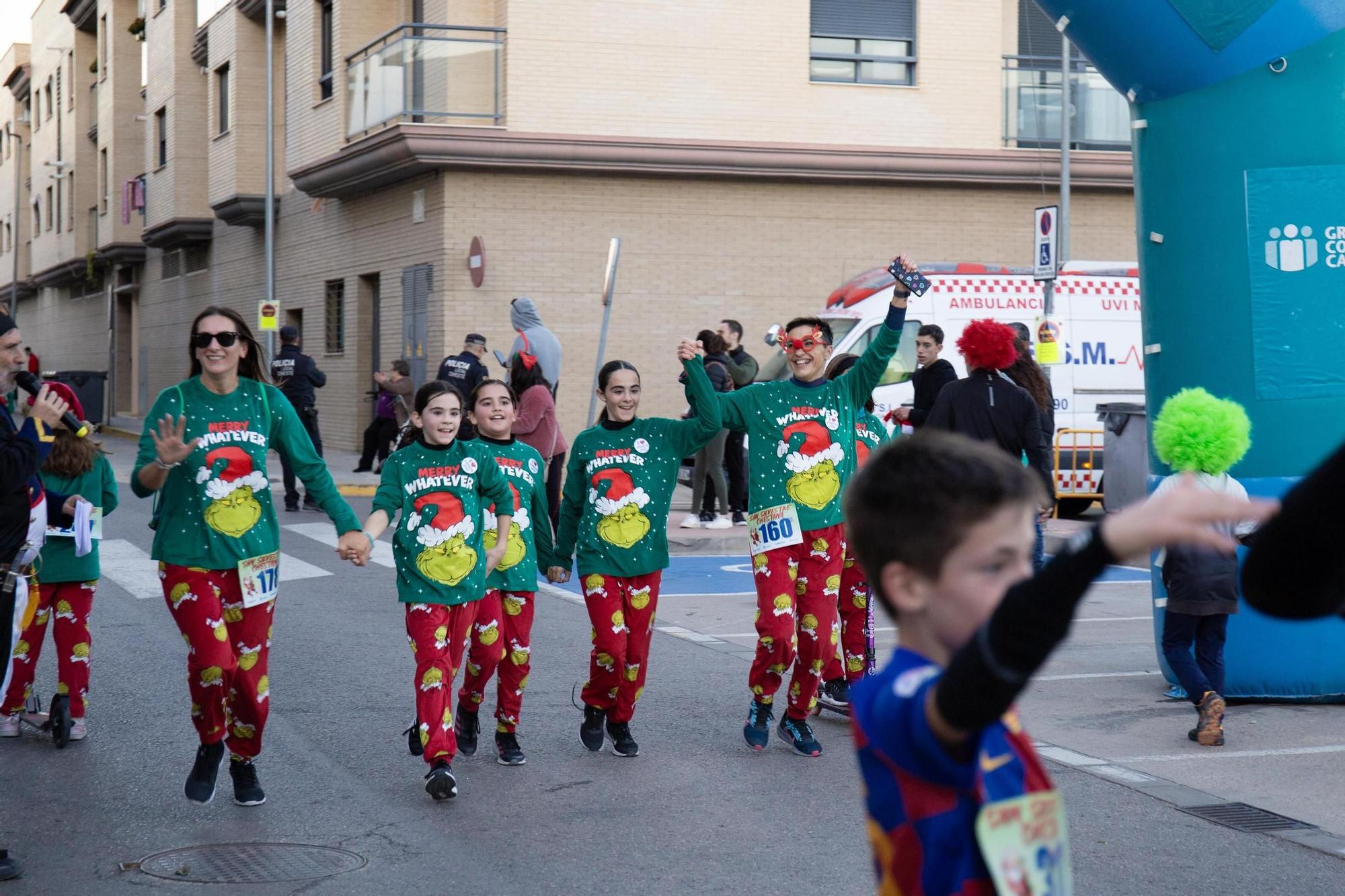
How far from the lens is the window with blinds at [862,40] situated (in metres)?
23.8

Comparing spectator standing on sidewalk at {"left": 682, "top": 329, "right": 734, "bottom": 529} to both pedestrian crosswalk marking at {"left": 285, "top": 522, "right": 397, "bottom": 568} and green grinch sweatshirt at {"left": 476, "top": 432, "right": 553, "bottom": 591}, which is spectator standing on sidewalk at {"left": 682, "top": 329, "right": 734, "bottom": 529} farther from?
green grinch sweatshirt at {"left": 476, "top": 432, "right": 553, "bottom": 591}

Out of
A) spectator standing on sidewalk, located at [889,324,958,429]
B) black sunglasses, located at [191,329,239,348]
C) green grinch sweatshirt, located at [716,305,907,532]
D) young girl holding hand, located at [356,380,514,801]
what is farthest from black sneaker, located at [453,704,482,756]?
spectator standing on sidewalk, located at [889,324,958,429]

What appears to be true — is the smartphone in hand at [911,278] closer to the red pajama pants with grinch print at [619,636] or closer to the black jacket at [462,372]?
the red pajama pants with grinch print at [619,636]

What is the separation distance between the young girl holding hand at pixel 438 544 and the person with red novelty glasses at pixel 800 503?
1.24 meters

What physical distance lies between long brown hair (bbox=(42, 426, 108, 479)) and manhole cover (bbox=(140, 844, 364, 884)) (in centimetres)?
224

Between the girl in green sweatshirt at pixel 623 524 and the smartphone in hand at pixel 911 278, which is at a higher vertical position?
the smartphone in hand at pixel 911 278

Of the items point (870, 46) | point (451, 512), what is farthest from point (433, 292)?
point (451, 512)

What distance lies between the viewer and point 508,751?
6.86 metres

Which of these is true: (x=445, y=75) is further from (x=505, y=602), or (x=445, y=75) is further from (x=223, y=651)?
(x=223, y=651)

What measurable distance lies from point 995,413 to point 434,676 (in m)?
4.33

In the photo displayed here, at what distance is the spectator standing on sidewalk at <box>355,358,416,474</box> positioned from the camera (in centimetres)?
2045

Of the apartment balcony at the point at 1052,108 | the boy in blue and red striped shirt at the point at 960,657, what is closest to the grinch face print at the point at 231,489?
the boy in blue and red striped shirt at the point at 960,657

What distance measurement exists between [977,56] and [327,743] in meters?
19.3

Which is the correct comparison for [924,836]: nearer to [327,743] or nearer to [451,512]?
[451,512]
